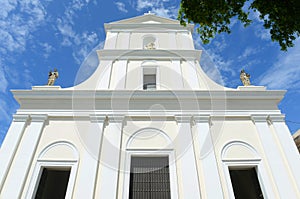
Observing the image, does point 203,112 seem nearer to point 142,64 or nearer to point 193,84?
point 193,84

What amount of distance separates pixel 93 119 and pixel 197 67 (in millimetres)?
7069

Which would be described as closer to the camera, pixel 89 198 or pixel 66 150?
pixel 89 198

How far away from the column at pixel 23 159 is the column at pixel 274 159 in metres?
9.80

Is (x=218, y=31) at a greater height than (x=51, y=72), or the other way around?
(x=51, y=72)

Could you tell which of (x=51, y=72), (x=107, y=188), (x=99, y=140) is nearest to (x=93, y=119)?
(x=99, y=140)

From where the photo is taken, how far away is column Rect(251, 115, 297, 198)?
8.11 m

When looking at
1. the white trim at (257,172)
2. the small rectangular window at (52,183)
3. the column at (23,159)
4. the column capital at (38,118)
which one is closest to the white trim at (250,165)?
the white trim at (257,172)

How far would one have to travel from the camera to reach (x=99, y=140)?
9336mm

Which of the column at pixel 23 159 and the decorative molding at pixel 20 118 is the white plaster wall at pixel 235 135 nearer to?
the column at pixel 23 159

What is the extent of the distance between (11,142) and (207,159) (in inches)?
329

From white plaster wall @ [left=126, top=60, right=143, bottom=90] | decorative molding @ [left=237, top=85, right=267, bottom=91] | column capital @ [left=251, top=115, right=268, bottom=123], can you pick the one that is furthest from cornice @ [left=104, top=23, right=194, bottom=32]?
column capital @ [left=251, top=115, right=268, bottom=123]

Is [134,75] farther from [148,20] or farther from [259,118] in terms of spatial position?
[259,118]

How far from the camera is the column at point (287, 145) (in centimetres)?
857

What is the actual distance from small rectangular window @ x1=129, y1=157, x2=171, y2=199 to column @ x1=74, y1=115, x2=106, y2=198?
1537mm
